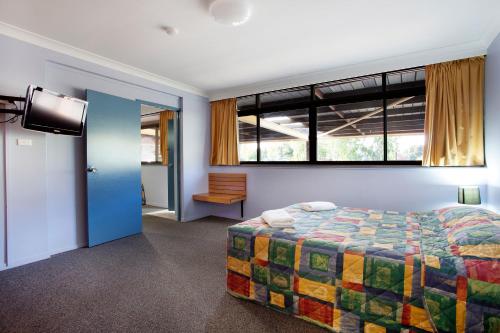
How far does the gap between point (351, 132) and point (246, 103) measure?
6.93ft

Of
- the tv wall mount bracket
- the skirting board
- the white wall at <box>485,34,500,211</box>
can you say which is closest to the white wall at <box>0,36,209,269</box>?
the skirting board

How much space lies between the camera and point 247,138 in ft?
16.7

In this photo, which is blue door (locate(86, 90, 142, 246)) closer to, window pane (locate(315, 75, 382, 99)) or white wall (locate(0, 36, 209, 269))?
white wall (locate(0, 36, 209, 269))

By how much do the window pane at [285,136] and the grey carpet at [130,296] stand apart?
2.15 m

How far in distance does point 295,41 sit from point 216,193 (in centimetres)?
328

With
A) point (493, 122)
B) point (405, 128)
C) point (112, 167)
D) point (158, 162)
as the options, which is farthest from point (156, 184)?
point (493, 122)

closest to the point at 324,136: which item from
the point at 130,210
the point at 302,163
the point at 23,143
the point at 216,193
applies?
the point at 302,163

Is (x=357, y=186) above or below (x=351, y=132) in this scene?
below

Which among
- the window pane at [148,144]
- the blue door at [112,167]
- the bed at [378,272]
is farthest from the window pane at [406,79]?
the window pane at [148,144]

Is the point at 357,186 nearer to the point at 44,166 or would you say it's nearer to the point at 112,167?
the point at 112,167

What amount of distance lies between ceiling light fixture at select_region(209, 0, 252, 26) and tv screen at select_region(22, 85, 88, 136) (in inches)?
79.7

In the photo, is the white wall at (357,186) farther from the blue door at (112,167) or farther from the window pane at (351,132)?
the blue door at (112,167)

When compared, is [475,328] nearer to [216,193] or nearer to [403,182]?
[403,182]

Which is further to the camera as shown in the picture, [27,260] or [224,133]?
[224,133]
